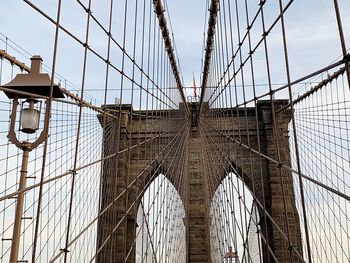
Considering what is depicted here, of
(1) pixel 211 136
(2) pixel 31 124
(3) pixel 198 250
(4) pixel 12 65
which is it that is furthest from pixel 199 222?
(2) pixel 31 124

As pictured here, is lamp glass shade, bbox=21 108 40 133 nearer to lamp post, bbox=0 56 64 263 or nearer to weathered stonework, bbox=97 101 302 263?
lamp post, bbox=0 56 64 263

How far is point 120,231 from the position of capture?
10484 mm

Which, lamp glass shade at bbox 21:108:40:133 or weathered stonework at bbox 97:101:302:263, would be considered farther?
weathered stonework at bbox 97:101:302:263

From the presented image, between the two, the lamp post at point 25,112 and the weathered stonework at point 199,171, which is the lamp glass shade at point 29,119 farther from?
the weathered stonework at point 199,171

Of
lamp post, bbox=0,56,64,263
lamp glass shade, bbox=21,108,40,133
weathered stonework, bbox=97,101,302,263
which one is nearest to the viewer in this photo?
lamp post, bbox=0,56,64,263

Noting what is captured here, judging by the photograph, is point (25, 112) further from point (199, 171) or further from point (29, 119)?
point (199, 171)

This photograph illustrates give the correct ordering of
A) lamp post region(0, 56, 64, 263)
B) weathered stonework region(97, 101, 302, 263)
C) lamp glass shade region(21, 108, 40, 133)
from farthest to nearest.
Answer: weathered stonework region(97, 101, 302, 263)
lamp glass shade region(21, 108, 40, 133)
lamp post region(0, 56, 64, 263)

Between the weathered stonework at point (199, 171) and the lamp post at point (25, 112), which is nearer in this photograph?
the lamp post at point (25, 112)

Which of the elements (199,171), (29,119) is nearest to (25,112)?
(29,119)

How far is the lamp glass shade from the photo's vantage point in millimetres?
2998

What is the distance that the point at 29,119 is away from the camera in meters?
3.00

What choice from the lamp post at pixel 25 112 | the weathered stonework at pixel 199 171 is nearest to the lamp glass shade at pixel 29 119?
the lamp post at pixel 25 112

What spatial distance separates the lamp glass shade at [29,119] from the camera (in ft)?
9.84

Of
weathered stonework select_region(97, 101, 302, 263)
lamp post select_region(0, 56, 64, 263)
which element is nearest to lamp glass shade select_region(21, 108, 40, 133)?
lamp post select_region(0, 56, 64, 263)
